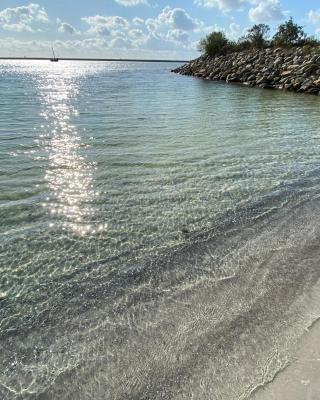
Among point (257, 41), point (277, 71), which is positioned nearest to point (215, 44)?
point (257, 41)

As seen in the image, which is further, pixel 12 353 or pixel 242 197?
pixel 242 197

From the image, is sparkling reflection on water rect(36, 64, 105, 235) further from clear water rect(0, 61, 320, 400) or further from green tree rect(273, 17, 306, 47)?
green tree rect(273, 17, 306, 47)

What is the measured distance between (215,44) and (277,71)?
39.2m

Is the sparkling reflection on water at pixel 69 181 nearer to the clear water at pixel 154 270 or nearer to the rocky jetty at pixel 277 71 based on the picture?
the clear water at pixel 154 270

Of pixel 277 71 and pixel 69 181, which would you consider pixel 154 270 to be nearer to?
pixel 69 181

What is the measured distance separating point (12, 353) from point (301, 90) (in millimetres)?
32414

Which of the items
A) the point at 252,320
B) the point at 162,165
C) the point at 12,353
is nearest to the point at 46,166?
the point at 162,165

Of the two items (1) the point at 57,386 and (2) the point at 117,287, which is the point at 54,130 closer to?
(2) the point at 117,287

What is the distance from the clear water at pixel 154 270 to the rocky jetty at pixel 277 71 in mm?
24290

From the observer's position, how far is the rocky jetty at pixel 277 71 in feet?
106

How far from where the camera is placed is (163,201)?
7535 mm

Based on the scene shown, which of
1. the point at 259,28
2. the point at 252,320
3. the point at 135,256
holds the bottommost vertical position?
the point at 259,28

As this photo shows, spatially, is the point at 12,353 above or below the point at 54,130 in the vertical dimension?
above

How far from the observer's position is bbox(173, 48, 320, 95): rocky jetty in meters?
32.4
